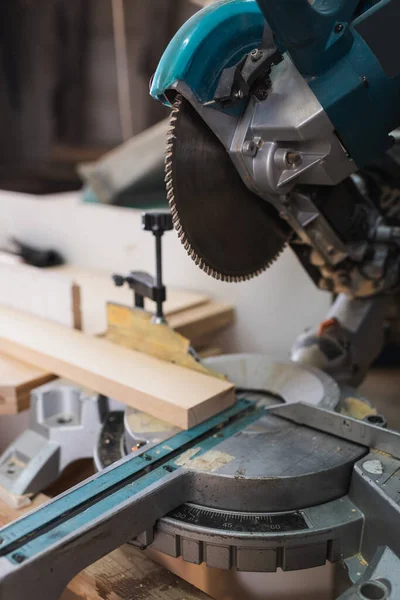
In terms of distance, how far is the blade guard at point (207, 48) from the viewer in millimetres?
758

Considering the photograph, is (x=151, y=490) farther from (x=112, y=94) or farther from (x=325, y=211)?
(x=112, y=94)

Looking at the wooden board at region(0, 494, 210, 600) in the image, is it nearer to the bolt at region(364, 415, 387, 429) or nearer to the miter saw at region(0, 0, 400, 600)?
the miter saw at region(0, 0, 400, 600)

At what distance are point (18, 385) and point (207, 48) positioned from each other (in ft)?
2.41

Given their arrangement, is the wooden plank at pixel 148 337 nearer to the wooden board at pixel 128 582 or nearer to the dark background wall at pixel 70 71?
the wooden board at pixel 128 582

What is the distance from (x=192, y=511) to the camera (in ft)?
2.52

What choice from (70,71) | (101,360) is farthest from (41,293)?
(70,71)

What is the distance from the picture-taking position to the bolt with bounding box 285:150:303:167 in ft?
2.68

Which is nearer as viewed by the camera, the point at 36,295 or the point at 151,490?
the point at 151,490

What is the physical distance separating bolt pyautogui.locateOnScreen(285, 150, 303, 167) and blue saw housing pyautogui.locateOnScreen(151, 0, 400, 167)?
6cm

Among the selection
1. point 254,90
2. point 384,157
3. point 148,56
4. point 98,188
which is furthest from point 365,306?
point 148,56

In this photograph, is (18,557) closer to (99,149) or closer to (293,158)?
(293,158)

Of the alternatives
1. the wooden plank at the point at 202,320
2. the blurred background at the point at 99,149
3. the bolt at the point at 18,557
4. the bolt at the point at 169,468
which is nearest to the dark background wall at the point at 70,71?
the blurred background at the point at 99,149

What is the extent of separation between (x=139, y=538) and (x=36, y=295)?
861 mm

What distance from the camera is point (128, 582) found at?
78cm
